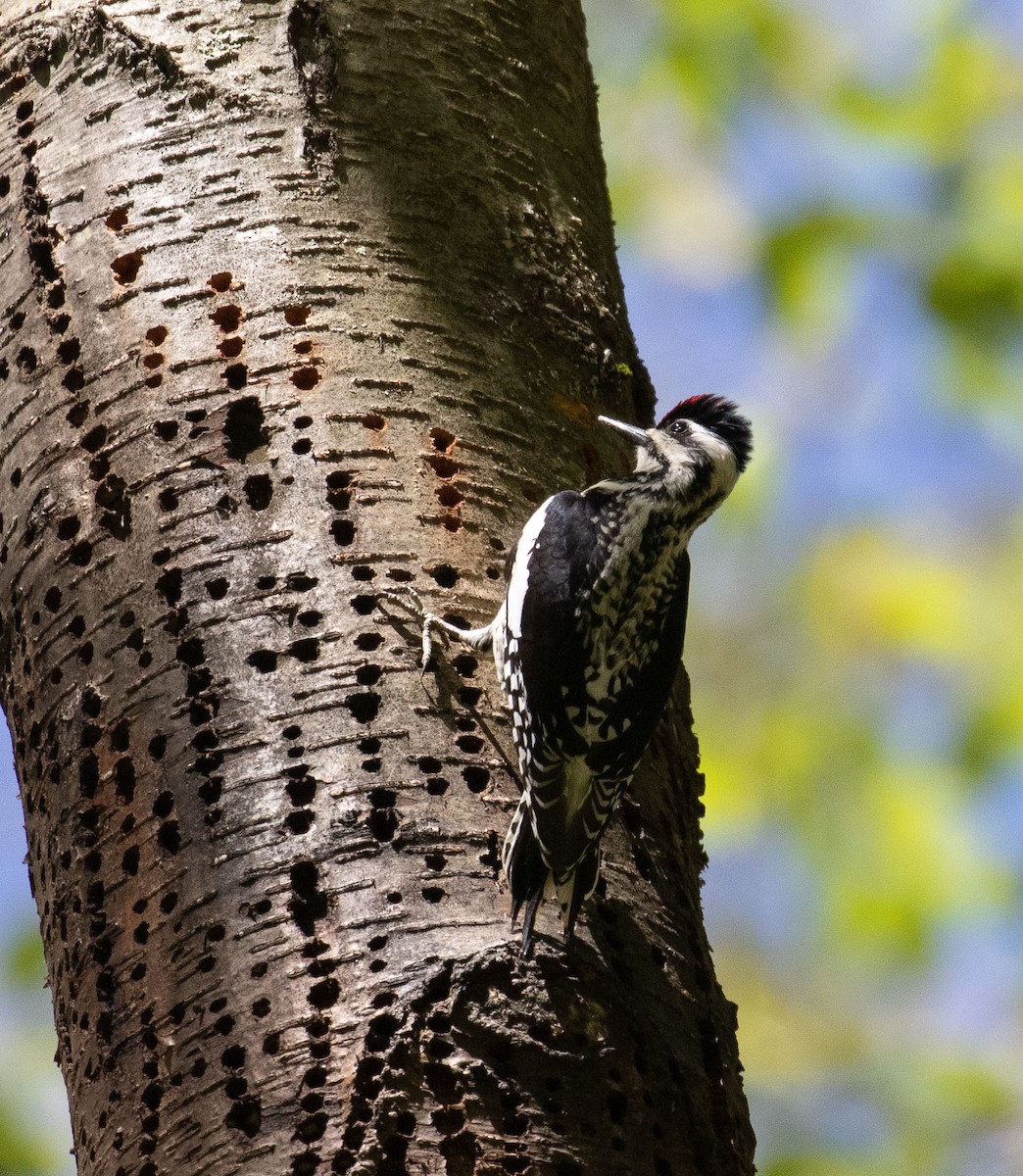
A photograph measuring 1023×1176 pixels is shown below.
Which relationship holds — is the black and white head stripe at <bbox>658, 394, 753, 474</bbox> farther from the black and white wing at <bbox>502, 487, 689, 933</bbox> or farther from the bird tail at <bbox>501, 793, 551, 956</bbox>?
the bird tail at <bbox>501, 793, 551, 956</bbox>

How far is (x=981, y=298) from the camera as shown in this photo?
188 inches

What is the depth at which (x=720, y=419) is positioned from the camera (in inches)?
163

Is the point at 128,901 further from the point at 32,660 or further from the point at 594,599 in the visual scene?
the point at 594,599

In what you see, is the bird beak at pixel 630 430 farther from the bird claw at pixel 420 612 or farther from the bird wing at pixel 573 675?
the bird claw at pixel 420 612

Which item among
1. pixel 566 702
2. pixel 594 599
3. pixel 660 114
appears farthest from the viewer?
pixel 660 114

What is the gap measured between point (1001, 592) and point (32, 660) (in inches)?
139

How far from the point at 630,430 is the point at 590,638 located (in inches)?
18.6

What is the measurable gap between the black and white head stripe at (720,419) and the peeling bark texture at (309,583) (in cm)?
60

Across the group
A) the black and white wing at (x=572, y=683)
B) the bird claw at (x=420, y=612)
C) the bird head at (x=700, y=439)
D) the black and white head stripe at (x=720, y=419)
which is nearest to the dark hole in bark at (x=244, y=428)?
the bird claw at (x=420, y=612)

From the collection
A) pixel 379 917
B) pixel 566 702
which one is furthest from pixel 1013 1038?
pixel 379 917

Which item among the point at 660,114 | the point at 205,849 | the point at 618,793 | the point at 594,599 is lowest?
the point at 205,849

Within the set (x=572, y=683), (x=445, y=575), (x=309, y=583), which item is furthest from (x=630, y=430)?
(x=309, y=583)

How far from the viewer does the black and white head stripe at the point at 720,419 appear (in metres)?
4.11

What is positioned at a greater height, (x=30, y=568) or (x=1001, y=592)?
(x=1001, y=592)
